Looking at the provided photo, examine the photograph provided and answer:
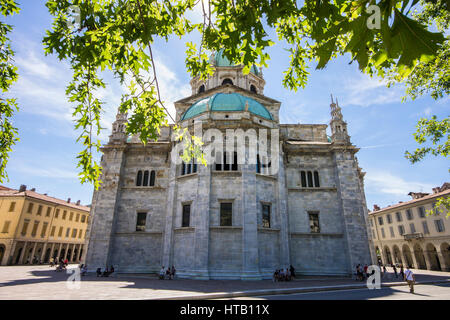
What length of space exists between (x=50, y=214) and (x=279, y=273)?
42.2 metres

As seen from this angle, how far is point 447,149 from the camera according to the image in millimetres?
12734

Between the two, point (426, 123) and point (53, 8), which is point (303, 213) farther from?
point (53, 8)

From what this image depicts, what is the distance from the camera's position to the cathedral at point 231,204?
19500 millimetres

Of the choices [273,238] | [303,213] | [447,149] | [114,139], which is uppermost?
[114,139]

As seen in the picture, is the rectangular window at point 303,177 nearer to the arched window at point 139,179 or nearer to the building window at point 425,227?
the arched window at point 139,179

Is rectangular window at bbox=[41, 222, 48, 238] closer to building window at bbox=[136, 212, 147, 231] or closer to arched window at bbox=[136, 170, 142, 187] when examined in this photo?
arched window at bbox=[136, 170, 142, 187]

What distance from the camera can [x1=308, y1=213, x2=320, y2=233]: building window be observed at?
23780 millimetres

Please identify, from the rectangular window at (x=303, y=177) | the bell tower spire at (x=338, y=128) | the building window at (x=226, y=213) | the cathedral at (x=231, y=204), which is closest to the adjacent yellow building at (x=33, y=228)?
the cathedral at (x=231, y=204)

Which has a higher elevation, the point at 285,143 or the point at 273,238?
the point at 285,143

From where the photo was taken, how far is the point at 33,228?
126 feet

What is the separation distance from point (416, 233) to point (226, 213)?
126ft

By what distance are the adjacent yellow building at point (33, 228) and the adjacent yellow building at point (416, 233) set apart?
52.5 meters

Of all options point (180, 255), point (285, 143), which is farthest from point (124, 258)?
point (285, 143)
